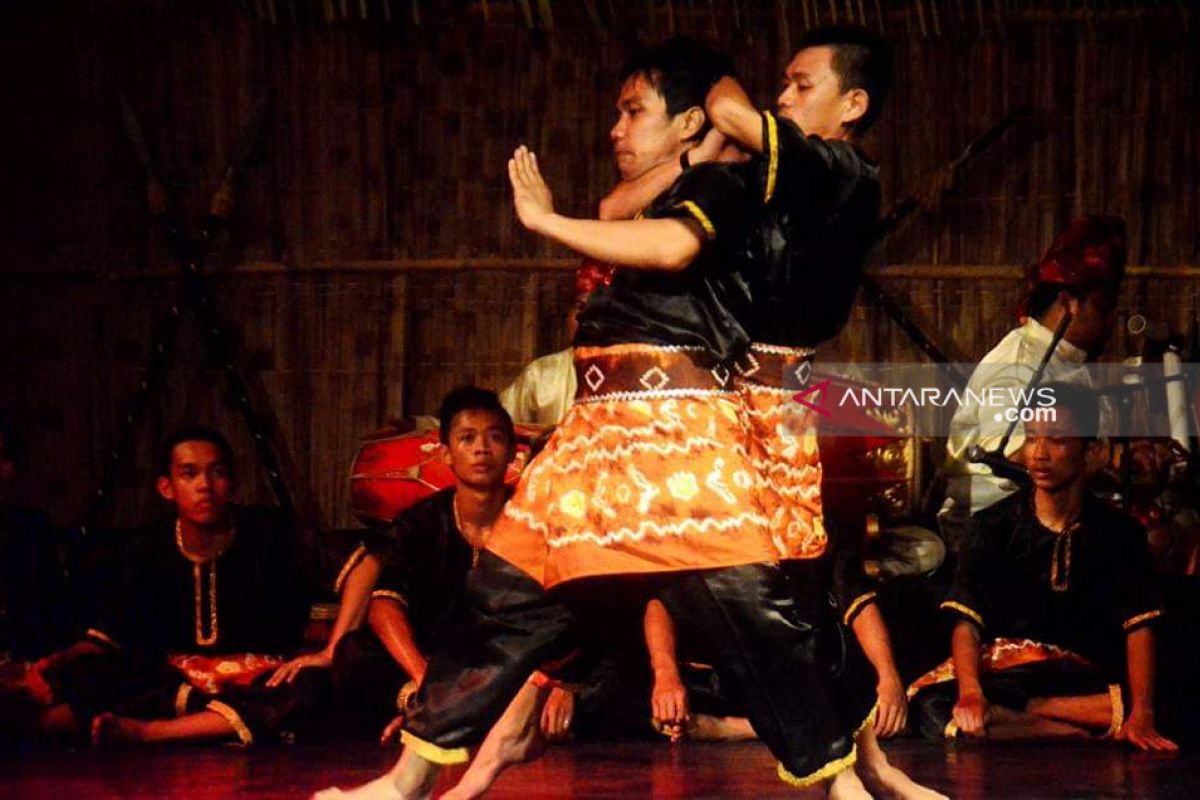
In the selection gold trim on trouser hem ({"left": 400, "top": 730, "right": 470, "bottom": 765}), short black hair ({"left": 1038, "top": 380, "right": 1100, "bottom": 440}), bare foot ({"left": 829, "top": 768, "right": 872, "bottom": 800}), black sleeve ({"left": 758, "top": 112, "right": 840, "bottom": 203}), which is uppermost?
black sleeve ({"left": 758, "top": 112, "right": 840, "bottom": 203})

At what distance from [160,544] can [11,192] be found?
200 cm

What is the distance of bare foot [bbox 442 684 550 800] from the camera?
3.82 metres

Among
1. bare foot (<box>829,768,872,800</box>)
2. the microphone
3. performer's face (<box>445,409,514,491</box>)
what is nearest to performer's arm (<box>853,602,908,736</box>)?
the microphone

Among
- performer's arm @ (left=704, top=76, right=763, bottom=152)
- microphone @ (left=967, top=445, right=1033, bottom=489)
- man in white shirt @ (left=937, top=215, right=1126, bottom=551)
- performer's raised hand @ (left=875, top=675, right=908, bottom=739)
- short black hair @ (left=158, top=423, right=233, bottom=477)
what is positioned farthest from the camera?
man in white shirt @ (left=937, top=215, right=1126, bottom=551)

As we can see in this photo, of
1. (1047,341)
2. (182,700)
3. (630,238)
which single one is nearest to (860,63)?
(630,238)

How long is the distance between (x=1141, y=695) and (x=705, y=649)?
201cm

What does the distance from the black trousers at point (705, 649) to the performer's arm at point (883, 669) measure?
1.18 meters

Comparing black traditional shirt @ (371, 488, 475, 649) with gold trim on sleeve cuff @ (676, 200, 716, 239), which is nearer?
gold trim on sleeve cuff @ (676, 200, 716, 239)

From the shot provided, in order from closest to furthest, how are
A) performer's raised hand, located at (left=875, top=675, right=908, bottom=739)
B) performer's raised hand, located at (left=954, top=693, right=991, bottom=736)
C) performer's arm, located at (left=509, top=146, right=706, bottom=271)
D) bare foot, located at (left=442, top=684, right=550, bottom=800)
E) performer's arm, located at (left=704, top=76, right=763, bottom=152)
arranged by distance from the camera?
performer's arm, located at (left=509, top=146, right=706, bottom=271)
performer's arm, located at (left=704, top=76, right=763, bottom=152)
bare foot, located at (left=442, top=684, right=550, bottom=800)
performer's raised hand, located at (left=875, top=675, right=908, bottom=739)
performer's raised hand, located at (left=954, top=693, right=991, bottom=736)

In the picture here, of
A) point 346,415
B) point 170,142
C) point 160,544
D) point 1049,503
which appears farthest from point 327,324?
point 1049,503

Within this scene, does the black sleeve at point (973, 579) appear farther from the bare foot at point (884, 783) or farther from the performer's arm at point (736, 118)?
the performer's arm at point (736, 118)

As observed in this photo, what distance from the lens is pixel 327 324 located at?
6746mm

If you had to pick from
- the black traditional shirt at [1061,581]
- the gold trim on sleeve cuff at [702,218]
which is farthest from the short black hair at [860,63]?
the black traditional shirt at [1061,581]

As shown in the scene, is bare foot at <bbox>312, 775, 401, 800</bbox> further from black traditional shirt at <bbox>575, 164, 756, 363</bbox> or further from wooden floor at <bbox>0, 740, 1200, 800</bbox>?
black traditional shirt at <bbox>575, 164, 756, 363</bbox>
